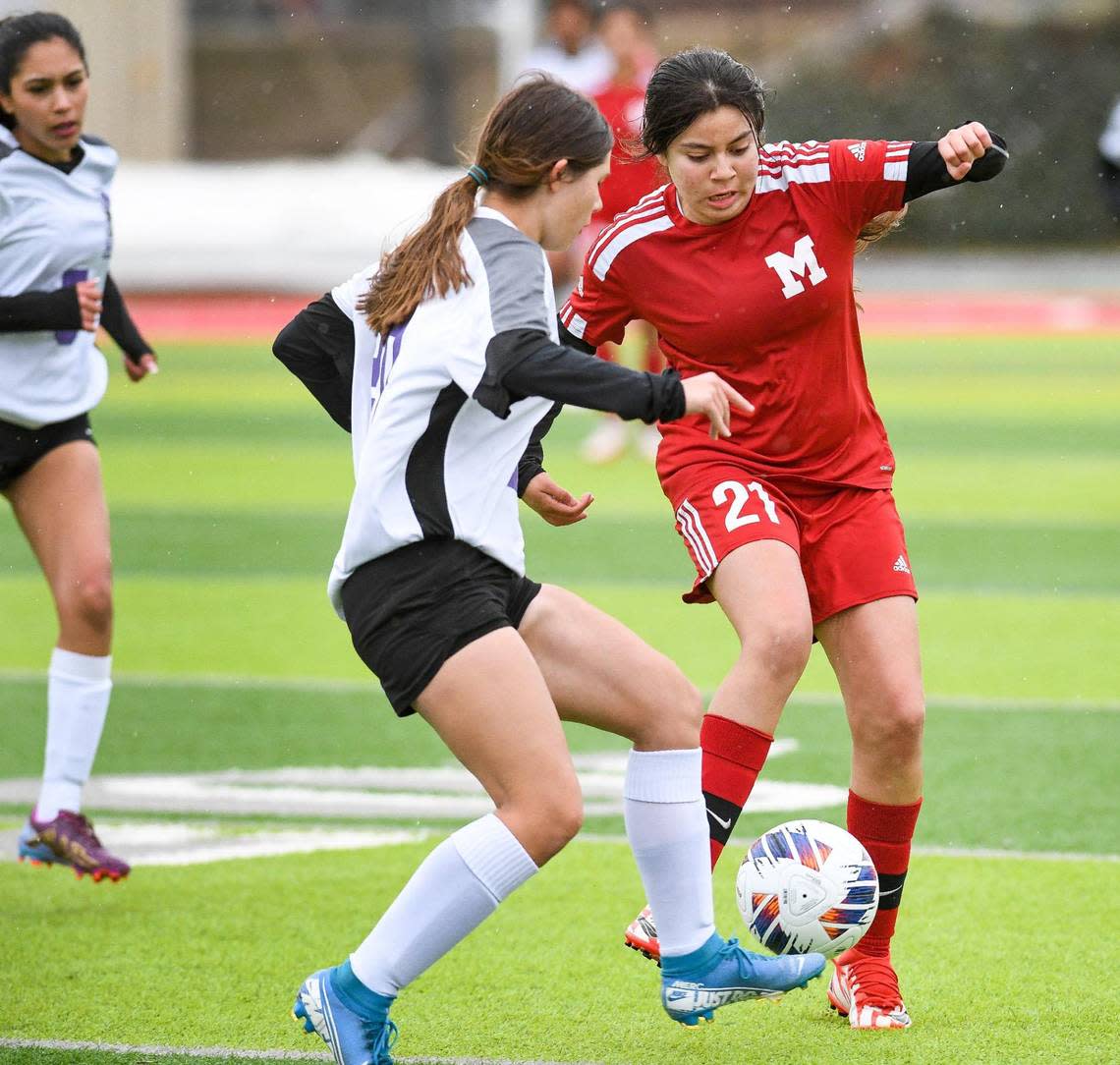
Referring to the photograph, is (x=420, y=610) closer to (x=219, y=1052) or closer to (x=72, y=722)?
(x=219, y=1052)

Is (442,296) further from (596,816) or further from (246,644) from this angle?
(246,644)

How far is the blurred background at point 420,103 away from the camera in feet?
83.6

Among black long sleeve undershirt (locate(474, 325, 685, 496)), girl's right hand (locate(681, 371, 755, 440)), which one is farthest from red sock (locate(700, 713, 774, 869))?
black long sleeve undershirt (locate(474, 325, 685, 496))

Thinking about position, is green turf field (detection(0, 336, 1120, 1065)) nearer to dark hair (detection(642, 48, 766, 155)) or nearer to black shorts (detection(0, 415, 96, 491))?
black shorts (detection(0, 415, 96, 491))

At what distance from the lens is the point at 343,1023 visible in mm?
3664

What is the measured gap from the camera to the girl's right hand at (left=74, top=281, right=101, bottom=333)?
532cm

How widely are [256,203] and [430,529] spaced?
22.6m

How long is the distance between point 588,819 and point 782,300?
2.21 m

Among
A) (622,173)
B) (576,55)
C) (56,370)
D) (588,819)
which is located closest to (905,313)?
(576,55)

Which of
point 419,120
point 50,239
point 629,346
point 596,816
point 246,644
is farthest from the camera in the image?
point 419,120

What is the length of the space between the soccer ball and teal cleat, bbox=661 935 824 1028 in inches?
4.1

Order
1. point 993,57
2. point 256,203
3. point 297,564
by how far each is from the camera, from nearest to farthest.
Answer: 1. point 297,564
2. point 256,203
3. point 993,57

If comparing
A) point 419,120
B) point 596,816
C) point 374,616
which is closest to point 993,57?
point 419,120

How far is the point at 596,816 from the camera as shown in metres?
6.03
